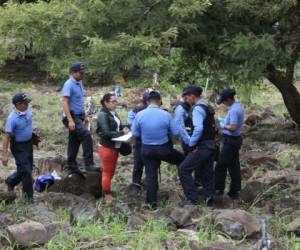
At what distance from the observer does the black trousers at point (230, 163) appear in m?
9.49

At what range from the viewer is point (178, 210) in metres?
7.96

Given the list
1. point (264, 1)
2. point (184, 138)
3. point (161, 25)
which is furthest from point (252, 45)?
point (184, 138)

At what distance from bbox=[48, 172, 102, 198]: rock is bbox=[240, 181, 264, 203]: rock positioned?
2263mm

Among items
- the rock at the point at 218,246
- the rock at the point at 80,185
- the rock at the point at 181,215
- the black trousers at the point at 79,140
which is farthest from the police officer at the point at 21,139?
the rock at the point at 218,246

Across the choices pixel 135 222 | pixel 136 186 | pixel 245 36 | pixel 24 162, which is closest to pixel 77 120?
pixel 24 162

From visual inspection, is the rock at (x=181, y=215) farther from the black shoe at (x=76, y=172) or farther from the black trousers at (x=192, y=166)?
the black shoe at (x=76, y=172)

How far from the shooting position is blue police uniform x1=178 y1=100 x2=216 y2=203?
8.59 m

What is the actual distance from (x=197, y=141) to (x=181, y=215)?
1.29 m

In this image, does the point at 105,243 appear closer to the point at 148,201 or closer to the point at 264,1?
the point at 148,201

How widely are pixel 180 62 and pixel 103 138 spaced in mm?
6098

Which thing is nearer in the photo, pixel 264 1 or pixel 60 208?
pixel 60 208

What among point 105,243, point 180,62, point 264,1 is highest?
point 264,1

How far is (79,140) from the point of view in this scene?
10.1 m

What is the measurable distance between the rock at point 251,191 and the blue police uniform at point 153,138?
142 cm
